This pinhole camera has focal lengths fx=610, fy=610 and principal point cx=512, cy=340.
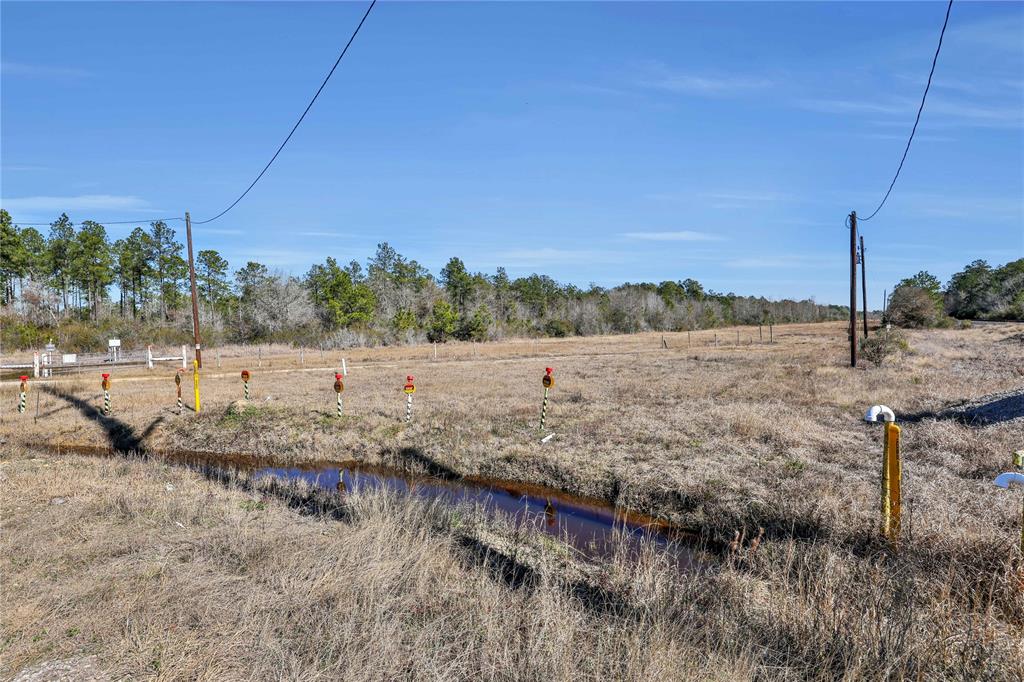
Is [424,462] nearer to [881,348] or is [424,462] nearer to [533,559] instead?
[533,559]

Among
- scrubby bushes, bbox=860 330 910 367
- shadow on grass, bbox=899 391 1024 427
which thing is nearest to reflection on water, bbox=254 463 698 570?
shadow on grass, bbox=899 391 1024 427

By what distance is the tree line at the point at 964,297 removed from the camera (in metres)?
64.3

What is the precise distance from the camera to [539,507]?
410 inches

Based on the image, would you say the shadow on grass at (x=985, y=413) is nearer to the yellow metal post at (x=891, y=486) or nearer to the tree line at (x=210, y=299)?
the yellow metal post at (x=891, y=486)

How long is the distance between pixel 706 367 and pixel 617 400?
1292 cm

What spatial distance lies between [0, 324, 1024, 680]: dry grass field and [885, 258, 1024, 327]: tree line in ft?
192

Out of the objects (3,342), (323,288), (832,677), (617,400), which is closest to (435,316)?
(323,288)

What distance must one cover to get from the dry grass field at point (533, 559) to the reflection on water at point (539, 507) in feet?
1.36

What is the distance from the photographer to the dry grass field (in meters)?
3.98

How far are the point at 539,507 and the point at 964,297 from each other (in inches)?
4305

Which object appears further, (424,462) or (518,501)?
(424,462)

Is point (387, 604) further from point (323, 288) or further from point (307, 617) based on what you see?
point (323, 288)

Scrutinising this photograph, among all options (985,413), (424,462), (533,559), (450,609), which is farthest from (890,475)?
(985,413)

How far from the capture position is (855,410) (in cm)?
1494
